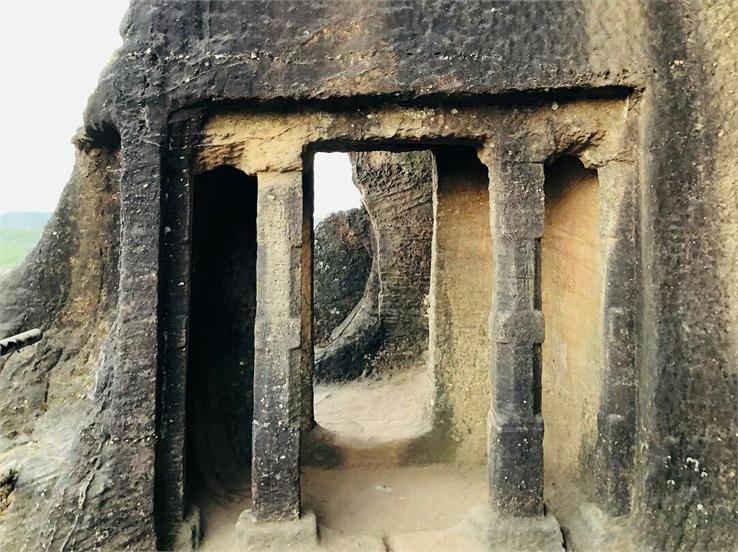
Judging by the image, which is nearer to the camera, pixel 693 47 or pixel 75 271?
pixel 693 47

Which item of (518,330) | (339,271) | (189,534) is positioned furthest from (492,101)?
(339,271)

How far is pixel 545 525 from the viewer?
12.3ft

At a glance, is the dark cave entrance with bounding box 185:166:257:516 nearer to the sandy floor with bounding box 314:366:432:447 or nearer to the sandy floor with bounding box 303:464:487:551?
the sandy floor with bounding box 303:464:487:551

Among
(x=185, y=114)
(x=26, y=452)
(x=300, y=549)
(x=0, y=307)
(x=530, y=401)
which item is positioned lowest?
(x=300, y=549)

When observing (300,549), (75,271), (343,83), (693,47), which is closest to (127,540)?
(300,549)

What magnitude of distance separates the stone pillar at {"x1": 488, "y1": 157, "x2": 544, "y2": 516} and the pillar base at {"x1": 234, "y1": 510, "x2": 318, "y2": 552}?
1172 millimetres

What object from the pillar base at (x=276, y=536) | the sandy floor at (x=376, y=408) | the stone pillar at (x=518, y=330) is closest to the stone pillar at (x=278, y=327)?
the pillar base at (x=276, y=536)

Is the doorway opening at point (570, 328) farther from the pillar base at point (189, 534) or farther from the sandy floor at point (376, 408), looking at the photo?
the pillar base at point (189, 534)

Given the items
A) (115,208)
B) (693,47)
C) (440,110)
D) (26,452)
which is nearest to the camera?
(693,47)

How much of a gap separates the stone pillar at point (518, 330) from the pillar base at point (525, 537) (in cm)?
15

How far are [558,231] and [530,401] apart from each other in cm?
160

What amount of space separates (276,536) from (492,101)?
2.85 metres

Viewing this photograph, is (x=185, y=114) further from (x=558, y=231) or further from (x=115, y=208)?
(x=558, y=231)

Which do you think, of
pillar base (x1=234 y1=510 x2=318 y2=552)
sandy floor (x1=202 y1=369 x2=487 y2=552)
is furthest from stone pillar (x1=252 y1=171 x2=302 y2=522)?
sandy floor (x1=202 y1=369 x2=487 y2=552)
